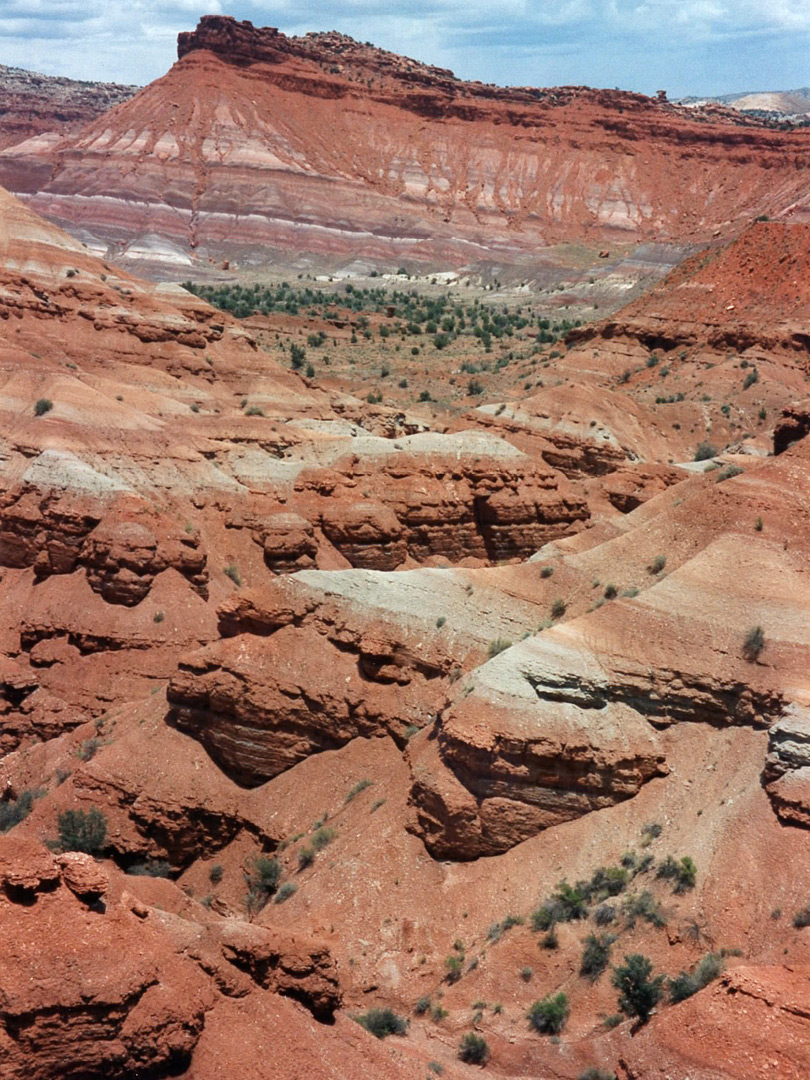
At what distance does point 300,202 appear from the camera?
142 meters

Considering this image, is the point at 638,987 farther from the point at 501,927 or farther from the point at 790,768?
the point at 790,768

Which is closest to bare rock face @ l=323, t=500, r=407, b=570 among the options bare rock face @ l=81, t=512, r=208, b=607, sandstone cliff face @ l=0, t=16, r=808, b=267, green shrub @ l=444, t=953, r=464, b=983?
bare rock face @ l=81, t=512, r=208, b=607

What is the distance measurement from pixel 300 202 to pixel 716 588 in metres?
129

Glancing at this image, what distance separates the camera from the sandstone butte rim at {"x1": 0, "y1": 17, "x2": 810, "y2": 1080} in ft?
43.0

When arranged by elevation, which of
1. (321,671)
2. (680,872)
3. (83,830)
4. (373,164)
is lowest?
(83,830)

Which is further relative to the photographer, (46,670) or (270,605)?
(46,670)

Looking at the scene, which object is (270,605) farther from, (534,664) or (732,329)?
(732,329)

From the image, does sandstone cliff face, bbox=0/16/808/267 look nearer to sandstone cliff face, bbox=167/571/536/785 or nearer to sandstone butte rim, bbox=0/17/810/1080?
sandstone butte rim, bbox=0/17/810/1080

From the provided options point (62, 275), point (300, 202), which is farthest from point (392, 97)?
point (62, 275)

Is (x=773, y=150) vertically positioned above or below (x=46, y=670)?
above

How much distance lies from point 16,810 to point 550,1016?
1240cm

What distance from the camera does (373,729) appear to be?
910 inches

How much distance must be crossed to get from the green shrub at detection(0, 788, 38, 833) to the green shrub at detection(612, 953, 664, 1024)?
41.5 feet

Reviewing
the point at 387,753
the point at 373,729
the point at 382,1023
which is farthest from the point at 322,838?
the point at 382,1023
